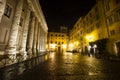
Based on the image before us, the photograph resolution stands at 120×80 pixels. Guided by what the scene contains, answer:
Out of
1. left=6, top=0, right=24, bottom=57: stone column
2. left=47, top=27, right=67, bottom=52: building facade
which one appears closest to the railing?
left=6, top=0, right=24, bottom=57: stone column

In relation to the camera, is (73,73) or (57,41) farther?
(57,41)

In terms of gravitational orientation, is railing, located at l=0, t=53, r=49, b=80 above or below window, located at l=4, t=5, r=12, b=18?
below

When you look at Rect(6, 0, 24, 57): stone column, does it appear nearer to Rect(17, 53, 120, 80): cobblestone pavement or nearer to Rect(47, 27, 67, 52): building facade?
Rect(17, 53, 120, 80): cobblestone pavement

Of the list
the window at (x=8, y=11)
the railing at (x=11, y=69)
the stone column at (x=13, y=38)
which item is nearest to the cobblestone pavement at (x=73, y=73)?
the railing at (x=11, y=69)

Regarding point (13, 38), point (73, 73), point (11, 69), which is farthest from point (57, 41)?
point (73, 73)

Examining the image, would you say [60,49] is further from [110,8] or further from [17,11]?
[17,11]

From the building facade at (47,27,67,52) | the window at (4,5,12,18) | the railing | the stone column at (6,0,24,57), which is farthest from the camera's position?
the building facade at (47,27,67,52)

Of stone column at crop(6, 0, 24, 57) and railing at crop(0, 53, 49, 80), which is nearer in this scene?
railing at crop(0, 53, 49, 80)

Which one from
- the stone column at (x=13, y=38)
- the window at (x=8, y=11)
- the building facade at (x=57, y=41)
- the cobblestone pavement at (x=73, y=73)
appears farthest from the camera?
the building facade at (x=57, y=41)

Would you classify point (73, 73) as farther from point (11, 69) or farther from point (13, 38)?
point (13, 38)

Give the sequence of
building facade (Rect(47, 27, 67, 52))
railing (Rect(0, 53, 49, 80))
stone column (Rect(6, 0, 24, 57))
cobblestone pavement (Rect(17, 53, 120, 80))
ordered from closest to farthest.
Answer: cobblestone pavement (Rect(17, 53, 120, 80)), railing (Rect(0, 53, 49, 80)), stone column (Rect(6, 0, 24, 57)), building facade (Rect(47, 27, 67, 52))

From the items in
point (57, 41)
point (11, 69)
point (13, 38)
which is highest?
point (57, 41)

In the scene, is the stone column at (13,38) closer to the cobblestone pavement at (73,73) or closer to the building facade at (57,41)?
the cobblestone pavement at (73,73)

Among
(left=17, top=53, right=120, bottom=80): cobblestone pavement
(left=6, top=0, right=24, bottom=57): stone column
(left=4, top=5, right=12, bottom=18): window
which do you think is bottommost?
(left=17, top=53, right=120, bottom=80): cobblestone pavement
